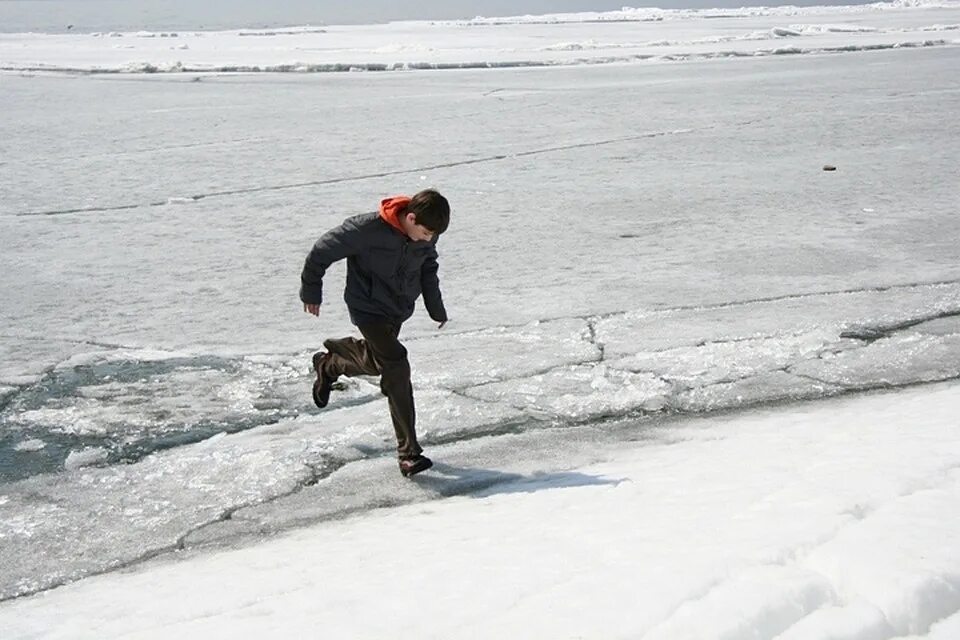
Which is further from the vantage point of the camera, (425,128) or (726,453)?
(425,128)

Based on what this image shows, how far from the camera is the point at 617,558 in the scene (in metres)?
3.17

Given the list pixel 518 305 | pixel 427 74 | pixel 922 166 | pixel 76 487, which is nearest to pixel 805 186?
pixel 922 166

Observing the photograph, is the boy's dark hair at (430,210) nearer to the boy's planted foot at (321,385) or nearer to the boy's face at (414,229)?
the boy's face at (414,229)

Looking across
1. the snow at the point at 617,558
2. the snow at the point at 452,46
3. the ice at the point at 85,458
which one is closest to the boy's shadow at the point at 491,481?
the snow at the point at 617,558

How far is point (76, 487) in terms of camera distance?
14.5 ft

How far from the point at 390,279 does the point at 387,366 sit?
0.32 m

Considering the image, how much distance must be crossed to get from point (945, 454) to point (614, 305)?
9.18ft

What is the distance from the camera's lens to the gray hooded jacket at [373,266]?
461cm

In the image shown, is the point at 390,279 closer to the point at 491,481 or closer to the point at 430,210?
the point at 430,210

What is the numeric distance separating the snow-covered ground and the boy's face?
833 mm

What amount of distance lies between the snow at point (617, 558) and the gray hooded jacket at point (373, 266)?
614mm

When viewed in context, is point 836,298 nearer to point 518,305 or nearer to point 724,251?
point 724,251

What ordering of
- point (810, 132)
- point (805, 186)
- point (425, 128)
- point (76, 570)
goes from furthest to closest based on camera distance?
1. point (425, 128)
2. point (810, 132)
3. point (805, 186)
4. point (76, 570)

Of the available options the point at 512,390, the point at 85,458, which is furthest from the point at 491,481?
the point at 85,458
